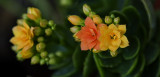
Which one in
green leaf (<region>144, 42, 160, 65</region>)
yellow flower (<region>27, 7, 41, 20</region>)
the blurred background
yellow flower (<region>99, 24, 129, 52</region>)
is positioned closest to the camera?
yellow flower (<region>99, 24, 129, 52</region>)

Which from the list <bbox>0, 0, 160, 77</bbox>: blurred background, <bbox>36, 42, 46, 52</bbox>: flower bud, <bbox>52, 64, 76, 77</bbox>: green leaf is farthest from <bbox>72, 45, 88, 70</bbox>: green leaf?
<bbox>0, 0, 160, 77</bbox>: blurred background

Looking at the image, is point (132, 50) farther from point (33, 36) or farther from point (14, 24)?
point (14, 24)

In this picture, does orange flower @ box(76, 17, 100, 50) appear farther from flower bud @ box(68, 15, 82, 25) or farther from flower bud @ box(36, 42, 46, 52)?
flower bud @ box(36, 42, 46, 52)

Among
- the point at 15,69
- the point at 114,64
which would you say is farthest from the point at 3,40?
the point at 114,64

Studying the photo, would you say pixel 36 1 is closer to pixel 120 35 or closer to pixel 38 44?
pixel 38 44

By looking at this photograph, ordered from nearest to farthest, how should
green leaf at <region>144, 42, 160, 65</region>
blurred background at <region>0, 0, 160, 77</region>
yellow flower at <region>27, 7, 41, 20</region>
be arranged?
1. yellow flower at <region>27, 7, 41, 20</region>
2. green leaf at <region>144, 42, 160, 65</region>
3. blurred background at <region>0, 0, 160, 77</region>

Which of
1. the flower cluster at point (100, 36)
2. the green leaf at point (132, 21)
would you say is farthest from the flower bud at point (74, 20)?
the green leaf at point (132, 21)

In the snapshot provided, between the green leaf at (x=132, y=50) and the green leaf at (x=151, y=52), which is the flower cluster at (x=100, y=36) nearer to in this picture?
the green leaf at (x=132, y=50)
